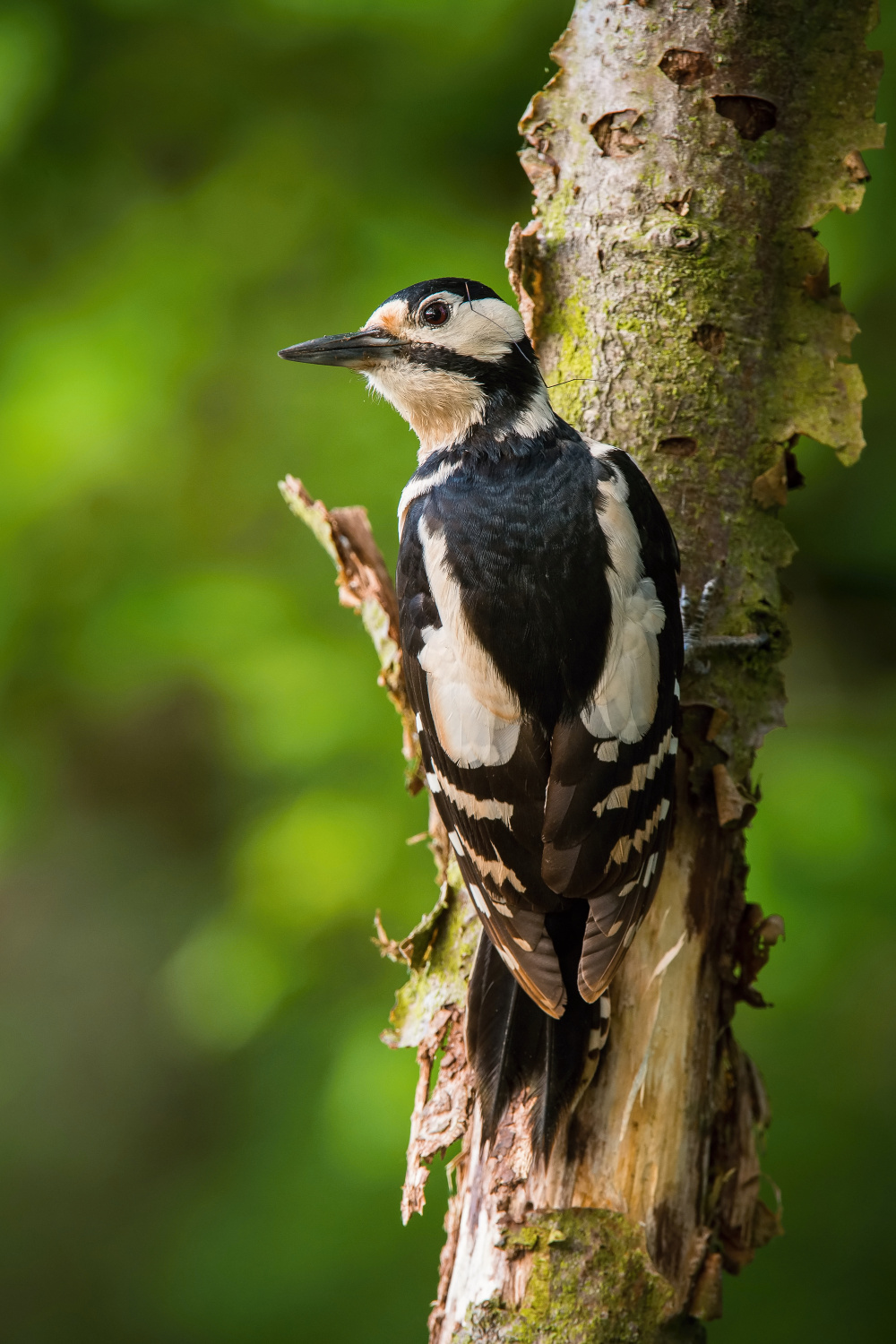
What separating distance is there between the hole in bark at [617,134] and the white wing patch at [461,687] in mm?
807

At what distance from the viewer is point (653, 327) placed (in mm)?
1899

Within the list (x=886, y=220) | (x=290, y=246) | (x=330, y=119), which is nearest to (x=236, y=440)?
(x=290, y=246)

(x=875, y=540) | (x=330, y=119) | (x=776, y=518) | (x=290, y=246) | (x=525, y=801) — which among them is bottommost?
(x=525, y=801)

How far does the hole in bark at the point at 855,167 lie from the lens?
1.91 metres

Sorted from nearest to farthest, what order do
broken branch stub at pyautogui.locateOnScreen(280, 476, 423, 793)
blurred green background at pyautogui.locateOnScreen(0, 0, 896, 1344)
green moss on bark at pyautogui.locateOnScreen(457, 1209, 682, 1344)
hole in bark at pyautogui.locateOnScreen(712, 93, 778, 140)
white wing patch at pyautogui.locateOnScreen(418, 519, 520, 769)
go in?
green moss on bark at pyautogui.locateOnScreen(457, 1209, 682, 1344) → white wing patch at pyautogui.locateOnScreen(418, 519, 520, 769) → hole in bark at pyautogui.locateOnScreen(712, 93, 778, 140) → broken branch stub at pyautogui.locateOnScreen(280, 476, 423, 793) → blurred green background at pyautogui.locateOnScreen(0, 0, 896, 1344)

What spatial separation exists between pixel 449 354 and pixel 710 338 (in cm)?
45

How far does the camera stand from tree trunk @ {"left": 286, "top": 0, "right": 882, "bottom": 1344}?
1.65 metres

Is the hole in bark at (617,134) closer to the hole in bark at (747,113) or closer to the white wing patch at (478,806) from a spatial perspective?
the hole in bark at (747,113)

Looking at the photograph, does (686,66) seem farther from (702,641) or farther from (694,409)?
(702,641)

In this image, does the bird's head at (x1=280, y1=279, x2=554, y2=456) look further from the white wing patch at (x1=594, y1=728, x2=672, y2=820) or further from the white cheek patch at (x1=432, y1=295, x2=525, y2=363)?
the white wing patch at (x1=594, y1=728, x2=672, y2=820)

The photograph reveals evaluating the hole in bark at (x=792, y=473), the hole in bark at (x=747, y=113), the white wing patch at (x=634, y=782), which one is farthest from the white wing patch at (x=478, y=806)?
the hole in bark at (x=747, y=113)

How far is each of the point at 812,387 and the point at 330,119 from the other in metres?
1.42

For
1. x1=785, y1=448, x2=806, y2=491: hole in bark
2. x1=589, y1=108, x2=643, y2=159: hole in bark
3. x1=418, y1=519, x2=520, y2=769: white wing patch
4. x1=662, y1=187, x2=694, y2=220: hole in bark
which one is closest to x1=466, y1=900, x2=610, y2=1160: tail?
x1=418, y1=519, x2=520, y2=769: white wing patch

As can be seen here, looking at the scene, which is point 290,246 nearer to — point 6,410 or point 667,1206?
point 6,410
